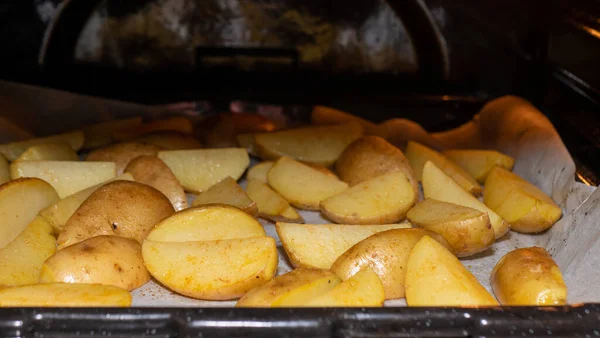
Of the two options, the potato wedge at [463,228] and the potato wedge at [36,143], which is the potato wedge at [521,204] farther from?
the potato wedge at [36,143]

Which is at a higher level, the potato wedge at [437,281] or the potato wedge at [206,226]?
the potato wedge at [437,281]

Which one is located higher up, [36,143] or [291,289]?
[291,289]

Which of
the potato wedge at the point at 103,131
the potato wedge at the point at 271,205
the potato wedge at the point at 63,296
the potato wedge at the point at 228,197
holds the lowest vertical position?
the potato wedge at the point at 103,131

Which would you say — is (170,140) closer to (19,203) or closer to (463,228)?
(19,203)

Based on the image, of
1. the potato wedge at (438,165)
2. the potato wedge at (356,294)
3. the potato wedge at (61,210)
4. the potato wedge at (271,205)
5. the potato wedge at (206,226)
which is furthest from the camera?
the potato wedge at (438,165)

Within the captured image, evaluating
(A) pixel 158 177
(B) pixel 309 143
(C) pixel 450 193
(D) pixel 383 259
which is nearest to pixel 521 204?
(C) pixel 450 193

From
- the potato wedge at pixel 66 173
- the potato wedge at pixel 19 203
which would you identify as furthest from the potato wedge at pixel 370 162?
the potato wedge at pixel 19 203

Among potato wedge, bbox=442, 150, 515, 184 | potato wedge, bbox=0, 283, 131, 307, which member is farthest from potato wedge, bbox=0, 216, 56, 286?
potato wedge, bbox=442, 150, 515, 184
